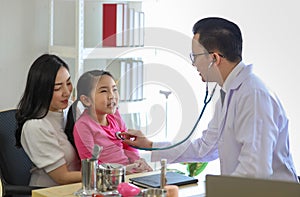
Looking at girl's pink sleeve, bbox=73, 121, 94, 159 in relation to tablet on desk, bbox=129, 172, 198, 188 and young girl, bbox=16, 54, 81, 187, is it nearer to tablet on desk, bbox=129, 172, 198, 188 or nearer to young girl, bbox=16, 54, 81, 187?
young girl, bbox=16, 54, 81, 187

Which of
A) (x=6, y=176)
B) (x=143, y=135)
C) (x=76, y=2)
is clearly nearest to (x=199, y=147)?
(x=143, y=135)

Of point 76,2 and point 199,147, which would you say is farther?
point 76,2

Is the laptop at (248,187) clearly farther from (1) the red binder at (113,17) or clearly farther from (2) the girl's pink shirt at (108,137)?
(1) the red binder at (113,17)

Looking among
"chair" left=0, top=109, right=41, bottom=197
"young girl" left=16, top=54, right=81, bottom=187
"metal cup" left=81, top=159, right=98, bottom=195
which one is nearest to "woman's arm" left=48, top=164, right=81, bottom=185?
"young girl" left=16, top=54, right=81, bottom=187

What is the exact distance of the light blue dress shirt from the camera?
1857 mm

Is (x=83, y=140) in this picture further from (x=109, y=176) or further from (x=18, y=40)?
(x=18, y=40)

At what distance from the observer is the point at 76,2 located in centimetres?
352

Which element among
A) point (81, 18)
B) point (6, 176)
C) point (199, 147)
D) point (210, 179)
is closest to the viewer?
point (210, 179)

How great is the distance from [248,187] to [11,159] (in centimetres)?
174

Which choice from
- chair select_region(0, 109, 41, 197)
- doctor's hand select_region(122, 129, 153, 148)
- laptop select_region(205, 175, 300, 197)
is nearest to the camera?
laptop select_region(205, 175, 300, 197)

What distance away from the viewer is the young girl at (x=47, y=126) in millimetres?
2307

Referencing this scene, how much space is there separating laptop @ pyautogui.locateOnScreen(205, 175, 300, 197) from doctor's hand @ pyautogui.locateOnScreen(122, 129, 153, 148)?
32.4 inches

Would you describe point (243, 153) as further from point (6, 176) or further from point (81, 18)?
point (81, 18)

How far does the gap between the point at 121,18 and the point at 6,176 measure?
A: 1.49 m
